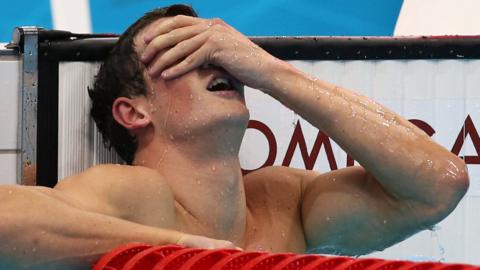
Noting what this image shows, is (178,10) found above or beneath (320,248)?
above

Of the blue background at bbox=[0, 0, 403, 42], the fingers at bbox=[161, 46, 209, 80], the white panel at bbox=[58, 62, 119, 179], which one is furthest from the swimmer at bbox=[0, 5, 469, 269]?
the blue background at bbox=[0, 0, 403, 42]

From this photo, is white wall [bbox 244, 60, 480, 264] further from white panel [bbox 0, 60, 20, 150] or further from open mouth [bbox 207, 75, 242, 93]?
white panel [bbox 0, 60, 20, 150]

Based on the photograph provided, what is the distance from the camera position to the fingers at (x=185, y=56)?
7.91 feet

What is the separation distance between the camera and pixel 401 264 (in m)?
1.81

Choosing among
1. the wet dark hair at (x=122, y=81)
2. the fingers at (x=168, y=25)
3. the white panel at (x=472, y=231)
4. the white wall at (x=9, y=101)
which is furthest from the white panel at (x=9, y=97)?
the white panel at (x=472, y=231)

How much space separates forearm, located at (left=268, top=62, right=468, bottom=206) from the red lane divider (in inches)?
23.8

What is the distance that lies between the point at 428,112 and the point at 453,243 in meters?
0.39

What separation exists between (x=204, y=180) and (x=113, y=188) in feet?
1.07

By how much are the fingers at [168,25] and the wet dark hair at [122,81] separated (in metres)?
0.05

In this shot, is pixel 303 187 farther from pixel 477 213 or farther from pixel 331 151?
pixel 477 213

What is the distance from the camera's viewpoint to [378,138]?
2.44 m

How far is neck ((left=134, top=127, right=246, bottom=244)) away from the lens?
245cm

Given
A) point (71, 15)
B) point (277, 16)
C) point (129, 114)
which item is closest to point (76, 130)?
point (129, 114)

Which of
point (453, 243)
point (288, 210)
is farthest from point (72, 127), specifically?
point (453, 243)
